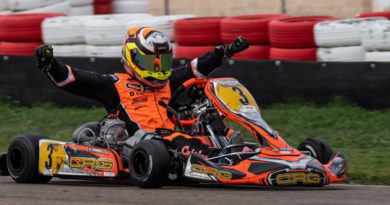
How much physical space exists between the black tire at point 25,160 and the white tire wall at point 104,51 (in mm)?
4319

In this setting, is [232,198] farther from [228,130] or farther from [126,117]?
[126,117]

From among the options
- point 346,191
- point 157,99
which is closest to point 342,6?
point 157,99

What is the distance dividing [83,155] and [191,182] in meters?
0.87

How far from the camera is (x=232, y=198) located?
5109 millimetres

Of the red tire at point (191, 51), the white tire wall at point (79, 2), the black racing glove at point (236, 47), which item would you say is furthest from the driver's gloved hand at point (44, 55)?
the white tire wall at point (79, 2)

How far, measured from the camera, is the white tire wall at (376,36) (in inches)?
356

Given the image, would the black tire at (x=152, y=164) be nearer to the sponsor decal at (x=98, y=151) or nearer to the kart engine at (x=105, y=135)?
the sponsor decal at (x=98, y=151)

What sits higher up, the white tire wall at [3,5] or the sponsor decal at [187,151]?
the white tire wall at [3,5]

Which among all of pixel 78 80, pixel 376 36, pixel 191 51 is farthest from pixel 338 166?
pixel 191 51

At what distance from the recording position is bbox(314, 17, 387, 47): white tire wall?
31.0 ft

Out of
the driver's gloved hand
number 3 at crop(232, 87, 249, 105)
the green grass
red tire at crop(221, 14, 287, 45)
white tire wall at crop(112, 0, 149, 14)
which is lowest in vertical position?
the green grass

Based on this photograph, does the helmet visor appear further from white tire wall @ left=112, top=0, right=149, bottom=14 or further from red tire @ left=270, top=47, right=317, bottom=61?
white tire wall @ left=112, top=0, right=149, bottom=14

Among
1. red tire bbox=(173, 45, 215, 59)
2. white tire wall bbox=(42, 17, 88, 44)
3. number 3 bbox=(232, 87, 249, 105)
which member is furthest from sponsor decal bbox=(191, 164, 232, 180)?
white tire wall bbox=(42, 17, 88, 44)

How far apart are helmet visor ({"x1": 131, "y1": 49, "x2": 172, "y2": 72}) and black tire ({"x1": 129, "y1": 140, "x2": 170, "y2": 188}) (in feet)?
3.24
